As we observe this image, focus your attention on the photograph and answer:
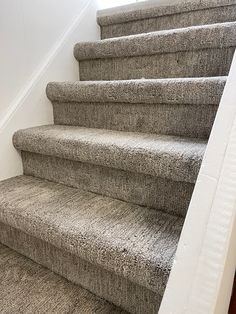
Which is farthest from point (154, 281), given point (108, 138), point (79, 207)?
point (108, 138)

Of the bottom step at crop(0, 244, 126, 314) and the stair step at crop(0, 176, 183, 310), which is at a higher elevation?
the stair step at crop(0, 176, 183, 310)

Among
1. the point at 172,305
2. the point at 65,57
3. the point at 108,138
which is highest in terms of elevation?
the point at 65,57

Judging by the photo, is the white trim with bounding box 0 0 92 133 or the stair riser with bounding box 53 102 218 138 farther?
the white trim with bounding box 0 0 92 133

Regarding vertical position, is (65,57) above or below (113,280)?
above

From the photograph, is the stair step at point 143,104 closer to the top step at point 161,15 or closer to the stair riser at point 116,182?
the stair riser at point 116,182

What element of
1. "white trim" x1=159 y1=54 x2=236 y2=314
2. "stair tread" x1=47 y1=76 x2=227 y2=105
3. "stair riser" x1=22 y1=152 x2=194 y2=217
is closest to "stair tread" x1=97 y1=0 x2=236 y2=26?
"stair tread" x1=47 y1=76 x2=227 y2=105

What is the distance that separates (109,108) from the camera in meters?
1.12

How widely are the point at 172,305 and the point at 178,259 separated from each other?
0.07 m

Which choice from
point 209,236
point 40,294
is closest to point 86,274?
point 40,294

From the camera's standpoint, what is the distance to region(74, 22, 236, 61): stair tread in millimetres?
1007

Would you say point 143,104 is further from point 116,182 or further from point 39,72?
point 39,72

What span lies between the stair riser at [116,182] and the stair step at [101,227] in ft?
0.09

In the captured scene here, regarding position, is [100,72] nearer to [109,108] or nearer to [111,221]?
[109,108]

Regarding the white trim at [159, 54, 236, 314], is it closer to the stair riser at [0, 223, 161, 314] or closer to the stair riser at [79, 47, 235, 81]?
the stair riser at [0, 223, 161, 314]
